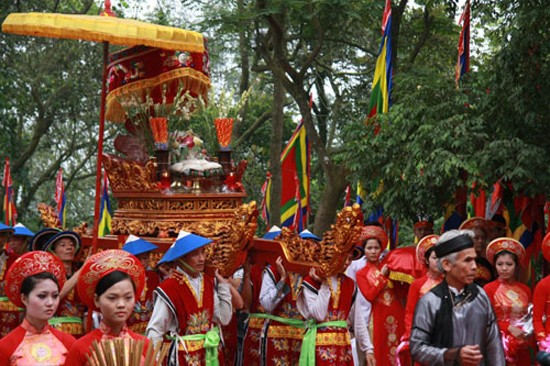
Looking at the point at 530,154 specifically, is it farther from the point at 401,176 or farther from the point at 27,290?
the point at 27,290

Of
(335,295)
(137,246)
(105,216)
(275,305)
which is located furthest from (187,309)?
(105,216)

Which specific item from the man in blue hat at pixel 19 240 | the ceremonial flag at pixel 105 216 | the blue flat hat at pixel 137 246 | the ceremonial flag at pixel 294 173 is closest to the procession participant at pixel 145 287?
the blue flat hat at pixel 137 246

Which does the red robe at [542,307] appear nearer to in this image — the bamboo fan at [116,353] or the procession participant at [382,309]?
the procession participant at [382,309]

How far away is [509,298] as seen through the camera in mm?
8906

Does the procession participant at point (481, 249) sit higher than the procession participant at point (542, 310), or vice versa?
the procession participant at point (481, 249)

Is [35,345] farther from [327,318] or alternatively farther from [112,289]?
[327,318]

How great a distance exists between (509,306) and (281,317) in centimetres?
200

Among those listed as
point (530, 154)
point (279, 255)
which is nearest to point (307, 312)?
point (279, 255)

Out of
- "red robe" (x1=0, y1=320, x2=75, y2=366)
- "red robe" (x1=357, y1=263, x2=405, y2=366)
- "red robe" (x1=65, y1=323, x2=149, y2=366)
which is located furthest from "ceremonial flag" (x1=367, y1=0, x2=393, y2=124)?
"red robe" (x1=65, y1=323, x2=149, y2=366)

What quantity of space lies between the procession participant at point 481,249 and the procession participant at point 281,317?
1738 mm


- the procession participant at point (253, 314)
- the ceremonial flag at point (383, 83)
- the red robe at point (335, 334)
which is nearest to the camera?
the red robe at point (335, 334)

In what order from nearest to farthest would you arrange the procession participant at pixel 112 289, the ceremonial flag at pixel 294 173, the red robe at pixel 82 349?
the red robe at pixel 82 349, the procession participant at pixel 112 289, the ceremonial flag at pixel 294 173

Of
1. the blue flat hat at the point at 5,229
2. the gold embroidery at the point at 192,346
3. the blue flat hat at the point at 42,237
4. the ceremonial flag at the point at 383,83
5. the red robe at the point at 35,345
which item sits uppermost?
the ceremonial flag at the point at 383,83

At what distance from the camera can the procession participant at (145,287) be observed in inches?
342
